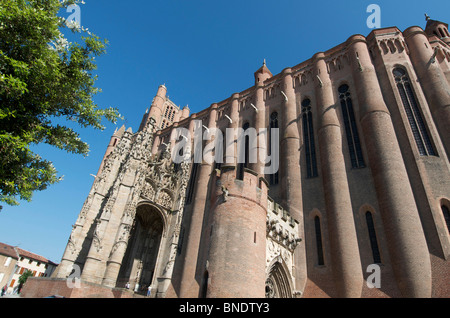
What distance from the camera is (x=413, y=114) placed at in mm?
14805

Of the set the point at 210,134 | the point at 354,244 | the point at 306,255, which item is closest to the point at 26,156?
the point at 306,255

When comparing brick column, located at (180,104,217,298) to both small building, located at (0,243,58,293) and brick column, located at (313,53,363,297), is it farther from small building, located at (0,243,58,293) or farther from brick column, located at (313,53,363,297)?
small building, located at (0,243,58,293)

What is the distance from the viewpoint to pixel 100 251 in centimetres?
1347

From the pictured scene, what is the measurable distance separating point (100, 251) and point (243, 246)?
326 inches

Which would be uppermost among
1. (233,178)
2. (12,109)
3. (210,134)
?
(210,134)

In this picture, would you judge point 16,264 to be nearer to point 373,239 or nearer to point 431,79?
point 373,239

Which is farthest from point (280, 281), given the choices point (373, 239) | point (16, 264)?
point (16, 264)

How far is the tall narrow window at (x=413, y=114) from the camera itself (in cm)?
1370

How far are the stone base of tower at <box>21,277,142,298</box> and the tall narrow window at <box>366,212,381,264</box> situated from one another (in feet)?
37.5

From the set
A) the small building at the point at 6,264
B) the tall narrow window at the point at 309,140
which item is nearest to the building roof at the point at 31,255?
the small building at the point at 6,264

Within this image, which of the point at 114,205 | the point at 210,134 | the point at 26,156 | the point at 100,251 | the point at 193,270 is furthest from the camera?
the point at 210,134

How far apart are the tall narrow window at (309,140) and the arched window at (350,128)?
216 cm

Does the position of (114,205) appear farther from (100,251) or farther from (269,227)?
(269,227)

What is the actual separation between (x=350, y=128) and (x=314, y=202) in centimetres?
531
